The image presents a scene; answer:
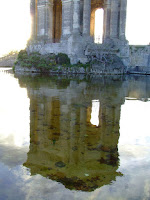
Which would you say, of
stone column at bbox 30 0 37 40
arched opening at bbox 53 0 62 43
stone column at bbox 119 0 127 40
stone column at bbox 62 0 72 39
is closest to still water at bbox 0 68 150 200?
stone column at bbox 62 0 72 39

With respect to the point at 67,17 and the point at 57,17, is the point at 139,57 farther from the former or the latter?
the point at 57,17

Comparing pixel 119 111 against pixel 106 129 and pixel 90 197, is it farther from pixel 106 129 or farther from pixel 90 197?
pixel 90 197

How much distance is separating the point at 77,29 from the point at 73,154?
112 feet

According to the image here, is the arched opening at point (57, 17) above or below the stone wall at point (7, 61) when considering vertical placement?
above

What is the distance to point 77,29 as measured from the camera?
120 feet

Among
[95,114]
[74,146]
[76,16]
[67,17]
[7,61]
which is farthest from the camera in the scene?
[7,61]

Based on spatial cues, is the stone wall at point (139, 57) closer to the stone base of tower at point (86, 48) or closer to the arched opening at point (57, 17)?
the stone base of tower at point (86, 48)

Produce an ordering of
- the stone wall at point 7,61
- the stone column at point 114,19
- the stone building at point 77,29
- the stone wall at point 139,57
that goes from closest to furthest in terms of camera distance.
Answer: the stone building at point 77,29, the stone column at point 114,19, the stone wall at point 139,57, the stone wall at point 7,61

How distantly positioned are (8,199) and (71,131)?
3.40 metres

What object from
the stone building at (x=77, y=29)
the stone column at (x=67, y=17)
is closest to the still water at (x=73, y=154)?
the stone building at (x=77, y=29)

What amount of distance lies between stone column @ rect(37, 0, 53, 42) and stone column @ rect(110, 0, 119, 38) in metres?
11.6

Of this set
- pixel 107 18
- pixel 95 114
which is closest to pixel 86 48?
pixel 107 18

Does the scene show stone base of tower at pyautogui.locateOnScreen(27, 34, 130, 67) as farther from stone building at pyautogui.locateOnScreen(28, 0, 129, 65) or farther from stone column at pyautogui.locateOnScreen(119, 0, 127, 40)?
stone column at pyautogui.locateOnScreen(119, 0, 127, 40)

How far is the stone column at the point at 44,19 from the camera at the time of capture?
133 ft
